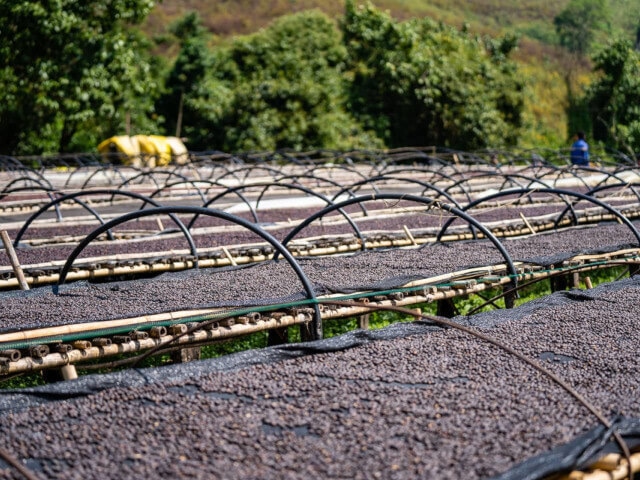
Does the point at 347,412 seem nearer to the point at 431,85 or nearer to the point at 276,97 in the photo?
the point at 276,97

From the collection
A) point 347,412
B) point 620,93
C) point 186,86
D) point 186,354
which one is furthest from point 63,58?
point 347,412

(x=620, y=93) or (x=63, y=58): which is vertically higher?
(x=63, y=58)

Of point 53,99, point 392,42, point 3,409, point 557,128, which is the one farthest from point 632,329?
point 557,128

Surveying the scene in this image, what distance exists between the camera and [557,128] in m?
26.1

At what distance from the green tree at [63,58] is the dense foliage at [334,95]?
0.59m

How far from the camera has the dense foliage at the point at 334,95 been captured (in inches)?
784

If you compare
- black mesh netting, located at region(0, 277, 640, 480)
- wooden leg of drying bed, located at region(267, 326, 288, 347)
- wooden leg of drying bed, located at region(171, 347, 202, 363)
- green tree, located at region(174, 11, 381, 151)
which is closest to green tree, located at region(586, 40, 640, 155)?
green tree, located at region(174, 11, 381, 151)

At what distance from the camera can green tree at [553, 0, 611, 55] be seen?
27.6m

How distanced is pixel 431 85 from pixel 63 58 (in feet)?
31.3

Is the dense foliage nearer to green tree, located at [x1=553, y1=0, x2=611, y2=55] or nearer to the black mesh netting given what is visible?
green tree, located at [x1=553, y1=0, x2=611, y2=55]

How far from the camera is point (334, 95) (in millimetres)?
21547

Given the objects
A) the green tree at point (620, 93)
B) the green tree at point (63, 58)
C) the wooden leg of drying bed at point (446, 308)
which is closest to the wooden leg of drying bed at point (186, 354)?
the wooden leg of drying bed at point (446, 308)

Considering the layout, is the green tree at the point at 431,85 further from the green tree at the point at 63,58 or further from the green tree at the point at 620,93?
the green tree at the point at 63,58

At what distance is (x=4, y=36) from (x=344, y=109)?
34.2 ft
